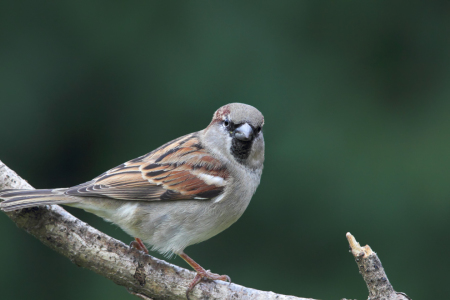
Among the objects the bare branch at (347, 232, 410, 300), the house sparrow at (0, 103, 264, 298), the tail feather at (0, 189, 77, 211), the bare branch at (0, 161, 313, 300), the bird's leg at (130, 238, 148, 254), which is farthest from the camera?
the bird's leg at (130, 238, 148, 254)

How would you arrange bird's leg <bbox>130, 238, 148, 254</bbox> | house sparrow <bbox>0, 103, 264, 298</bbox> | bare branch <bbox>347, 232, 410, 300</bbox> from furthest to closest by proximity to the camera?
1. bird's leg <bbox>130, 238, 148, 254</bbox>
2. house sparrow <bbox>0, 103, 264, 298</bbox>
3. bare branch <bbox>347, 232, 410, 300</bbox>

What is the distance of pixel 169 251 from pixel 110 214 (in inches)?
13.7

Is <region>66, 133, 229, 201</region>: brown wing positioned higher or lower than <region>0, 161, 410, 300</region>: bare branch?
higher

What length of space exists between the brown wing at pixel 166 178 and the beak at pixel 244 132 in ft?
0.65

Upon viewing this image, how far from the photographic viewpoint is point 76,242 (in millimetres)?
2176

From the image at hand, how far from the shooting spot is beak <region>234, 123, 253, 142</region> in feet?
7.89

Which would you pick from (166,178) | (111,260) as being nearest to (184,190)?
(166,178)

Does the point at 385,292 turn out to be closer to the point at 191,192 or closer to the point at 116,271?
the point at 191,192

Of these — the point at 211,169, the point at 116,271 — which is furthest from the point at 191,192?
the point at 116,271

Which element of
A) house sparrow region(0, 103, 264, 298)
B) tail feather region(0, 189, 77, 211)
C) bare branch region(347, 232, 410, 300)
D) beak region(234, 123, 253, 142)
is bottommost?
bare branch region(347, 232, 410, 300)

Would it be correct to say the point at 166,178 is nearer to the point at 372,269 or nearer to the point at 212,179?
the point at 212,179

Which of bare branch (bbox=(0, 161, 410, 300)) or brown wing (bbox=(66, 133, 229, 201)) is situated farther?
brown wing (bbox=(66, 133, 229, 201))

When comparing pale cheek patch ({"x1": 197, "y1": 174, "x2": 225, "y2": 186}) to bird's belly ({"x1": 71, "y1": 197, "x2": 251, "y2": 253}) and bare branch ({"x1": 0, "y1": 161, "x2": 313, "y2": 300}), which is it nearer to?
bird's belly ({"x1": 71, "y1": 197, "x2": 251, "y2": 253})

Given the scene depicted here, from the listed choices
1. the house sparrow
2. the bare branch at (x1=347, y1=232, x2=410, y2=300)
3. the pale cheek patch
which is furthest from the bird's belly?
the bare branch at (x1=347, y1=232, x2=410, y2=300)
